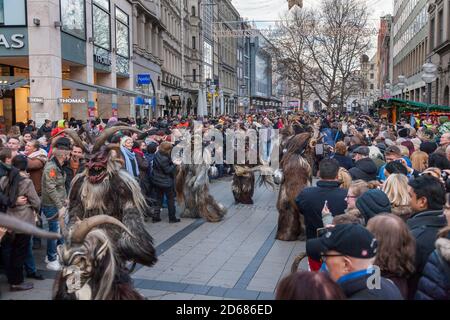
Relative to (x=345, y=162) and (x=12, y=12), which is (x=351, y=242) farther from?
(x=12, y=12)

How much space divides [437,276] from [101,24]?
2752 centimetres

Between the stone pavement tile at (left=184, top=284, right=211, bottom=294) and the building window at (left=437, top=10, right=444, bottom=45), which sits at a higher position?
the building window at (left=437, top=10, right=444, bottom=45)

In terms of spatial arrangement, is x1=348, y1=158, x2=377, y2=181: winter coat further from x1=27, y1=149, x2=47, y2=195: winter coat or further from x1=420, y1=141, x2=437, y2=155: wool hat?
x1=27, y1=149, x2=47, y2=195: winter coat

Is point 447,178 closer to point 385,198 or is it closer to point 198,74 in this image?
point 385,198

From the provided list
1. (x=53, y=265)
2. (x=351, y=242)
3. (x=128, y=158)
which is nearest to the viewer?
(x=351, y=242)

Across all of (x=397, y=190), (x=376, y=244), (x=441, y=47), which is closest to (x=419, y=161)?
(x=397, y=190)

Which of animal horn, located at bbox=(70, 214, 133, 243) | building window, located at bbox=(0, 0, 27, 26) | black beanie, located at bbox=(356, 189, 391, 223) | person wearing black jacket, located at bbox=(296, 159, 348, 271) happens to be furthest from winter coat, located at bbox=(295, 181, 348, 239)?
building window, located at bbox=(0, 0, 27, 26)

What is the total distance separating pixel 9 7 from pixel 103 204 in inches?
736

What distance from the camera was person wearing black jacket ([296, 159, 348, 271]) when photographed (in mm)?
5559

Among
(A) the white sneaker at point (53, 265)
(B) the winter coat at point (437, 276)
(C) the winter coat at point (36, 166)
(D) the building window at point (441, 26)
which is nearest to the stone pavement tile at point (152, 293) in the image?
(A) the white sneaker at point (53, 265)

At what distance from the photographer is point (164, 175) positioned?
10195 millimetres

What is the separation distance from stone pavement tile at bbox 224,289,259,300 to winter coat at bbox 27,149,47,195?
155 inches

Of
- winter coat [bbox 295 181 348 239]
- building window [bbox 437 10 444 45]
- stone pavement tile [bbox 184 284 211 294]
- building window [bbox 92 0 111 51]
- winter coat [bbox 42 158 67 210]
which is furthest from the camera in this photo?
building window [bbox 437 10 444 45]
